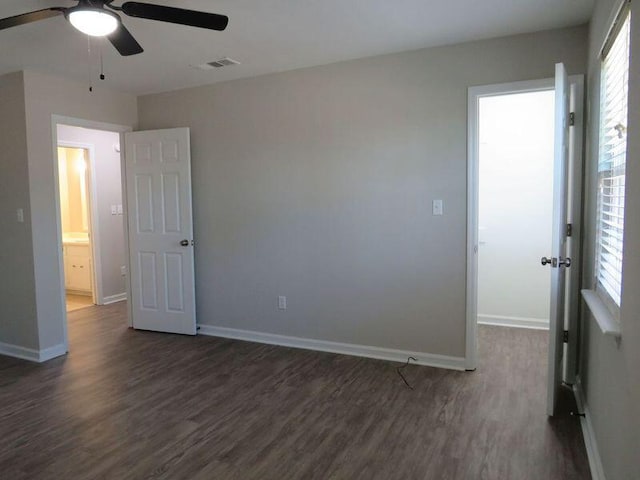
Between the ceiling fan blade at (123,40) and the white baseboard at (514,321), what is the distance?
3.98 meters

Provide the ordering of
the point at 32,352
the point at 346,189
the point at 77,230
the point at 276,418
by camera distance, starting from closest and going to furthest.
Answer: the point at 276,418
the point at 346,189
the point at 32,352
the point at 77,230

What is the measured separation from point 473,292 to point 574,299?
0.66 m

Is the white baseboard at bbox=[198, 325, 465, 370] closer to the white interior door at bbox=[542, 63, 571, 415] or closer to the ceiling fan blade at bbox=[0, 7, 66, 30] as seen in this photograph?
the white interior door at bbox=[542, 63, 571, 415]

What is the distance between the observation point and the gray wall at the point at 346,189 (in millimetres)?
3475

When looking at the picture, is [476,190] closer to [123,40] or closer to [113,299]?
[123,40]

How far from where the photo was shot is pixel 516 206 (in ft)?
15.2

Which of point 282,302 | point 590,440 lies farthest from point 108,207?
point 590,440

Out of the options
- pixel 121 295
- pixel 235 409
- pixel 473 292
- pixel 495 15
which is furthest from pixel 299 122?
pixel 121 295

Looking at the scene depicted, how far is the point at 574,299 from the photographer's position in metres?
3.17

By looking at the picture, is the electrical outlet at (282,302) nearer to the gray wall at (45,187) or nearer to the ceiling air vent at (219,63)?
the gray wall at (45,187)

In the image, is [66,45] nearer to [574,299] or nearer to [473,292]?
[473,292]

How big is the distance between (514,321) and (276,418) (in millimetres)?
2909

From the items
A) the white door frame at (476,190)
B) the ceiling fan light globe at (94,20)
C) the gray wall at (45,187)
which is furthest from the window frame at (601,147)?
the gray wall at (45,187)

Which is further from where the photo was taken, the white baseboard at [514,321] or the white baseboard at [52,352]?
the white baseboard at [514,321]
